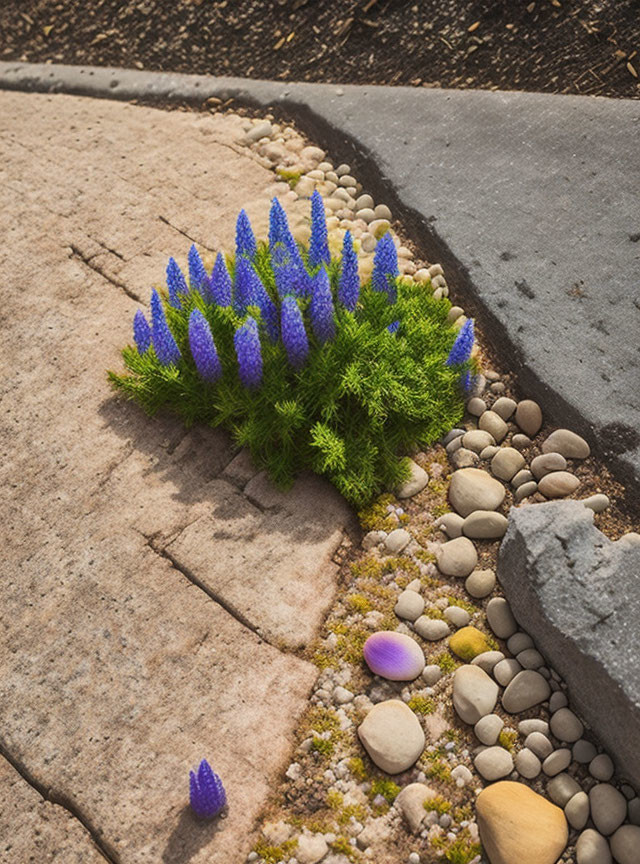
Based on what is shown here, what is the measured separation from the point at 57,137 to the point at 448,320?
3.13 meters

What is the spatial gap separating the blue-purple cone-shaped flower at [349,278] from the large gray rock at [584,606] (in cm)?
121

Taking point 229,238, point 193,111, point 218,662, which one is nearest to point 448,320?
point 229,238

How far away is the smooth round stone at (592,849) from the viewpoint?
281 cm

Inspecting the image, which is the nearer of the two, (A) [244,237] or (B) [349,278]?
(B) [349,278]

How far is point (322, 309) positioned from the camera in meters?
3.74

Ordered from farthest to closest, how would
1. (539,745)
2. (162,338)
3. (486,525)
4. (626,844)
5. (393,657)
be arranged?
A: (162,338), (486,525), (393,657), (539,745), (626,844)

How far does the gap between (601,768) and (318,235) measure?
2.44 m

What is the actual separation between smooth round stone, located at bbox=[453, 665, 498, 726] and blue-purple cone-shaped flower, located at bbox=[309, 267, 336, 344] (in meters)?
1.48

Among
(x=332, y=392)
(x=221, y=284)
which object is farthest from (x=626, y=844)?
(x=221, y=284)

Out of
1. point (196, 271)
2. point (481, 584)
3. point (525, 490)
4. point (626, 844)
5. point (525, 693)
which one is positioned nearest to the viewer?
point (626, 844)

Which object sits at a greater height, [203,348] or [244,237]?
[244,237]

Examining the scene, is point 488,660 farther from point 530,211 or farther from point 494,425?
point 530,211

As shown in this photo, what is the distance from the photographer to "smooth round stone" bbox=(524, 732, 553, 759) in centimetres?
305

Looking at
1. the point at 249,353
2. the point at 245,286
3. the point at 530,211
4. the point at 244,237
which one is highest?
the point at 244,237
